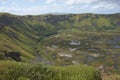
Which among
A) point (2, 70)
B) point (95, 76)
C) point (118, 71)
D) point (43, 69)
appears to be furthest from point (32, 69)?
point (118, 71)

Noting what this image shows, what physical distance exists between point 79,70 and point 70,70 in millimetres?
608

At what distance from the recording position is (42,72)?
17125mm

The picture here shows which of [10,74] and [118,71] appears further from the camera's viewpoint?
[118,71]

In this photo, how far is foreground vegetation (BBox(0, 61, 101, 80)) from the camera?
1639 centimetres

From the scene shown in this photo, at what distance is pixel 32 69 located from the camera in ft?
56.0

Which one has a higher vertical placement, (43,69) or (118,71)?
(43,69)

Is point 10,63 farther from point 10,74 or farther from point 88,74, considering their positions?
point 88,74

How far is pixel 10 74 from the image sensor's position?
16.4 meters

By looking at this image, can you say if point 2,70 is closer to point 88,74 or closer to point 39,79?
point 39,79

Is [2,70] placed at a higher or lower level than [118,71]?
higher

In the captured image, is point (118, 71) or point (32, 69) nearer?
point (32, 69)

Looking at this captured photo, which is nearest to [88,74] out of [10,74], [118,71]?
[10,74]

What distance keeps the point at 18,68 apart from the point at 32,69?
0.91 m

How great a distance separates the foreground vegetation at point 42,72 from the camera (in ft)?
53.8
